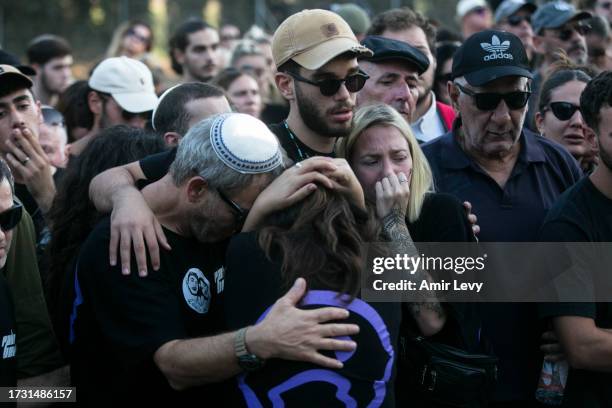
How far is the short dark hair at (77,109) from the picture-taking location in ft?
21.6

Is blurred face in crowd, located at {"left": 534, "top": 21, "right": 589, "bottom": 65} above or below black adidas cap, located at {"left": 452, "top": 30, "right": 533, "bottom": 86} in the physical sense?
above

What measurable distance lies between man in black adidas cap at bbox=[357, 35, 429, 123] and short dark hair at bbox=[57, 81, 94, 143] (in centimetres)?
228

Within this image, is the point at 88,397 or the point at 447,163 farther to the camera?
the point at 447,163

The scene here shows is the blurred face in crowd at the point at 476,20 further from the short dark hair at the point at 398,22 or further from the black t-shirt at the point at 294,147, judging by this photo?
the black t-shirt at the point at 294,147

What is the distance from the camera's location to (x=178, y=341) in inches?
129

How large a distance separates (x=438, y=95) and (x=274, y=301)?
4796mm

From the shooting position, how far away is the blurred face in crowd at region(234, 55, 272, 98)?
29.8 feet

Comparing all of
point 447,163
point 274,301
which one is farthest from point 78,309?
point 447,163

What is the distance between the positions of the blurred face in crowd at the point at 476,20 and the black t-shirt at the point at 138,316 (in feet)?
24.5

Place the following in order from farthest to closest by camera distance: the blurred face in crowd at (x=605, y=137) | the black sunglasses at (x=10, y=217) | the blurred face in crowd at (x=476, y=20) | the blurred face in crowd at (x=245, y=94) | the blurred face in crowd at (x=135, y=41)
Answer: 1. the blurred face in crowd at (x=135, y=41)
2. the blurred face in crowd at (x=476, y=20)
3. the blurred face in crowd at (x=245, y=94)
4. the blurred face in crowd at (x=605, y=137)
5. the black sunglasses at (x=10, y=217)

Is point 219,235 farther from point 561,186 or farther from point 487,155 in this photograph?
point 561,186

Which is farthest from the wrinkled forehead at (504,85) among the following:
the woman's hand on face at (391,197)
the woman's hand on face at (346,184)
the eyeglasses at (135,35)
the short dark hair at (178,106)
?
the eyeglasses at (135,35)

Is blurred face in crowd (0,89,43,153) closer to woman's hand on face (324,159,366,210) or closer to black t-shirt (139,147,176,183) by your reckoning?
black t-shirt (139,147,176,183)

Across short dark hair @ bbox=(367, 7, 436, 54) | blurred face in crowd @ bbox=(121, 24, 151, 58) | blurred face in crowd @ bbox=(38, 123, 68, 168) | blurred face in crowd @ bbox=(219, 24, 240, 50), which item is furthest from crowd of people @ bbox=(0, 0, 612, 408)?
blurred face in crowd @ bbox=(219, 24, 240, 50)
